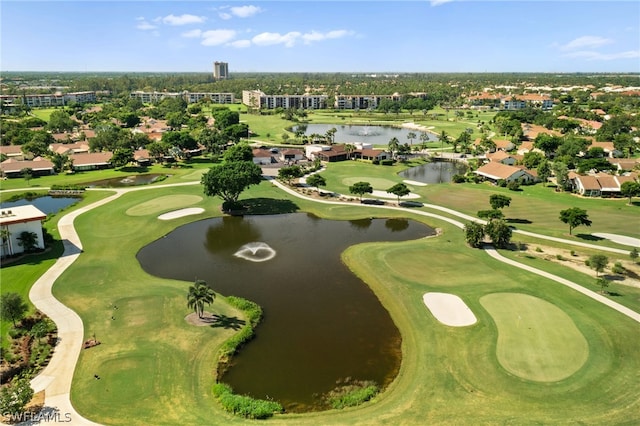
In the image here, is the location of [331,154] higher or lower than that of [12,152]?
lower

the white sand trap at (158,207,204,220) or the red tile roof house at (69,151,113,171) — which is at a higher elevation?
the red tile roof house at (69,151,113,171)

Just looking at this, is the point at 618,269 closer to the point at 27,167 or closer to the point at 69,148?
the point at 27,167

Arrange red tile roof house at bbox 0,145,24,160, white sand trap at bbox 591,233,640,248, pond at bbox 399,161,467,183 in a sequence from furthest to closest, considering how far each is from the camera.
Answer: red tile roof house at bbox 0,145,24,160 < pond at bbox 399,161,467,183 < white sand trap at bbox 591,233,640,248

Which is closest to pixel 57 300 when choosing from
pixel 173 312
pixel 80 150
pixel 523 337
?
pixel 173 312

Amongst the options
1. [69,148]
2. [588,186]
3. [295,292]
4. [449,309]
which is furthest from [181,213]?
[588,186]

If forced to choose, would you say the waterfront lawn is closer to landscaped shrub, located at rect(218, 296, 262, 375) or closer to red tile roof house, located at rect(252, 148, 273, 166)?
red tile roof house, located at rect(252, 148, 273, 166)

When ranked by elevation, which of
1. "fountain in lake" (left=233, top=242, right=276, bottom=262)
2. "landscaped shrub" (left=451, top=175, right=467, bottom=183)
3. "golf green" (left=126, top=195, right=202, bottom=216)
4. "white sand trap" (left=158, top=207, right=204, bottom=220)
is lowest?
"fountain in lake" (left=233, top=242, right=276, bottom=262)

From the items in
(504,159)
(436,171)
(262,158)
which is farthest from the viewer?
(262,158)

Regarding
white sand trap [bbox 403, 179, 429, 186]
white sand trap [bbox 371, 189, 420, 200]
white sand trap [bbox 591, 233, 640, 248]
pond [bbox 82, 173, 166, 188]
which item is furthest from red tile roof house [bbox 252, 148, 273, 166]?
white sand trap [bbox 591, 233, 640, 248]
